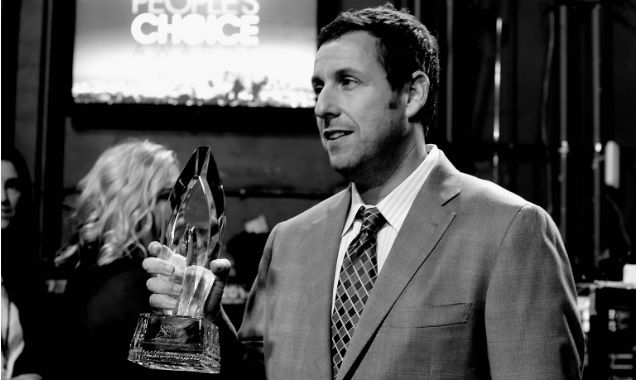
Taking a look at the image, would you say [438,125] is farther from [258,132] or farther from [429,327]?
[429,327]

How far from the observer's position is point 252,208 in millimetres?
4266

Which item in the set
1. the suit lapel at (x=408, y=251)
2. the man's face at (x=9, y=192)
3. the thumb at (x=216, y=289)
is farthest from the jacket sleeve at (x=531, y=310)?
the man's face at (x=9, y=192)

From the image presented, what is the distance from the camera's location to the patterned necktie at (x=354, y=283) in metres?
1.43

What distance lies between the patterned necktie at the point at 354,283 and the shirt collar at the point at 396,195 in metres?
0.02

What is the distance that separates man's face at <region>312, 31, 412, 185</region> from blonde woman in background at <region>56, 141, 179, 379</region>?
3.02 ft

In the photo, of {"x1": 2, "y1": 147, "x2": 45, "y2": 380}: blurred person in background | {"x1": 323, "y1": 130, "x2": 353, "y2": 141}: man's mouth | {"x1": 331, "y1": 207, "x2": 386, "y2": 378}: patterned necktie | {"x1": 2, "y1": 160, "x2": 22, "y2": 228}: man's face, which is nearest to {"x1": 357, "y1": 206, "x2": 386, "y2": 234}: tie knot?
{"x1": 331, "y1": 207, "x2": 386, "y2": 378}: patterned necktie

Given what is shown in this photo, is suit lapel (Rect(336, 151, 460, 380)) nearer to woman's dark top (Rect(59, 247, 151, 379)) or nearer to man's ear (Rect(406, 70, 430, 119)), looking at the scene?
man's ear (Rect(406, 70, 430, 119))

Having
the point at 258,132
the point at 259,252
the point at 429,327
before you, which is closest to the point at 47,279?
the point at 259,252

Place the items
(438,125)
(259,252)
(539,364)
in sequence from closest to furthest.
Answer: (539,364), (259,252), (438,125)

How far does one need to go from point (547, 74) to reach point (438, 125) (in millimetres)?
742

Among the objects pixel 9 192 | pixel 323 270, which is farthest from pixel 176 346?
pixel 9 192

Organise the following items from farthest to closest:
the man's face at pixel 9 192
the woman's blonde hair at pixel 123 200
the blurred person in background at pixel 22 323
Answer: the man's face at pixel 9 192 → the blurred person in background at pixel 22 323 → the woman's blonde hair at pixel 123 200

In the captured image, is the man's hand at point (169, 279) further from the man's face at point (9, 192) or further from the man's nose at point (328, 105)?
the man's face at point (9, 192)

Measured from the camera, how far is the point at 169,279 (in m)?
1.40
